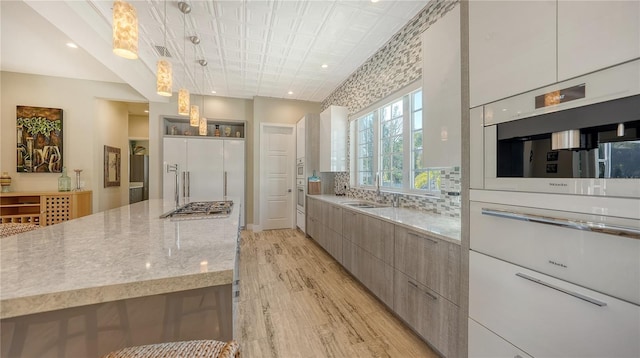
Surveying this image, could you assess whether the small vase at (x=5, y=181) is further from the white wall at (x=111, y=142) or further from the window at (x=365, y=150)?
the window at (x=365, y=150)

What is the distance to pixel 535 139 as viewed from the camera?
1.13 metres

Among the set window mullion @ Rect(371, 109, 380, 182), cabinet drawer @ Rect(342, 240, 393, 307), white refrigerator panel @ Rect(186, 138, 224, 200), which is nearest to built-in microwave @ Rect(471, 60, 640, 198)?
cabinet drawer @ Rect(342, 240, 393, 307)

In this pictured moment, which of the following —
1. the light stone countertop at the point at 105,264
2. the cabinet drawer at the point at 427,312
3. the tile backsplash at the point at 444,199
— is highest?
the tile backsplash at the point at 444,199

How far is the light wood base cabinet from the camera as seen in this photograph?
4.02 meters

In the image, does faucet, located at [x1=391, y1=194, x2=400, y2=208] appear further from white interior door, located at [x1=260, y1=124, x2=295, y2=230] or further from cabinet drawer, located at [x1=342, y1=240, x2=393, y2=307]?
white interior door, located at [x1=260, y1=124, x2=295, y2=230]

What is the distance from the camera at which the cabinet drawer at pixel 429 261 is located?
1.47m

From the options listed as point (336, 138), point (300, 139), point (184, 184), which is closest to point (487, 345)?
point (336, 138)

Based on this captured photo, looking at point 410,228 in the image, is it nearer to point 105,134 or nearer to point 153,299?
point 153,299

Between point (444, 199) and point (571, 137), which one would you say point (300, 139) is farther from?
point (571, 137)

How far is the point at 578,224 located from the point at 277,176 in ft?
16.6

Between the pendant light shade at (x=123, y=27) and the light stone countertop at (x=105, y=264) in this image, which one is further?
the pendant light shade at (x=123, y=27)

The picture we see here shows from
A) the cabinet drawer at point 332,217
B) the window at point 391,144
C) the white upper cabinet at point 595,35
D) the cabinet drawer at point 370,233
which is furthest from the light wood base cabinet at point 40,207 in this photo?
the white upper cabinet at point 595,35

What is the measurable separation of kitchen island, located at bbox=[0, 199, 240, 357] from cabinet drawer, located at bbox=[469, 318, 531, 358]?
1.28m

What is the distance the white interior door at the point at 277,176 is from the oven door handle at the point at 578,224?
4.73 metres
